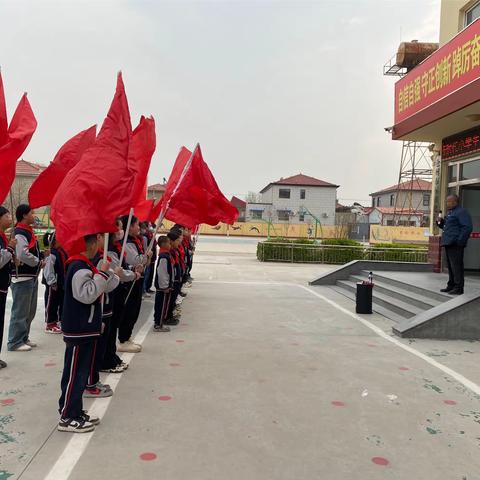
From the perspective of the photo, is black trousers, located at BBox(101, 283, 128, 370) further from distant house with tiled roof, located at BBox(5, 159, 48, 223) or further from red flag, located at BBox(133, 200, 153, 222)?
distant house with tiled roof, located at BBox(5, 159, 48, 223)

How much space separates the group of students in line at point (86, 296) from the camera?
362 centimetres

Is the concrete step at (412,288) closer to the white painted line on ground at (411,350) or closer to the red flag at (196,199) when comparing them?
the white painted line on ground at (411,350)

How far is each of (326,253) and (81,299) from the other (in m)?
18.3

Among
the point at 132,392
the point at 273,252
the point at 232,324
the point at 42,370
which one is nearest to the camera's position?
the point at 132,392

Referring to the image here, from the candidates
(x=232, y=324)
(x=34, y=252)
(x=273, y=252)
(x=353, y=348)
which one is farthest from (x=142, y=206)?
(x=273, y=252)

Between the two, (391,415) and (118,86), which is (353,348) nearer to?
(391,415)

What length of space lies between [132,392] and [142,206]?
3.32 m

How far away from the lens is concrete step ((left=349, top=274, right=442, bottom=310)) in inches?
336

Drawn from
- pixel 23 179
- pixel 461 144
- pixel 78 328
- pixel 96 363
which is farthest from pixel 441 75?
pixel 23 179

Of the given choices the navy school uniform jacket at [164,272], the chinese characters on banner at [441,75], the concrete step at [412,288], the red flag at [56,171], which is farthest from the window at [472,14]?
the red flag at [56,171]

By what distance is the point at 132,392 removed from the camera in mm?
4496

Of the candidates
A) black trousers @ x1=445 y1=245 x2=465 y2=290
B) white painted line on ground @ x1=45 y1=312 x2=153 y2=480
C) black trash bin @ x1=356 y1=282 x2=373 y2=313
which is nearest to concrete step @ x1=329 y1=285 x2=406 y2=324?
black trash bin @ x1=356 y1=282 x2=373 y2=313

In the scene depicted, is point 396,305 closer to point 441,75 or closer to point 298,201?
point 441,75

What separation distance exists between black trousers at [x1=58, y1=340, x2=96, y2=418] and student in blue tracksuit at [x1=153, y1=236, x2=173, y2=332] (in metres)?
3.23
